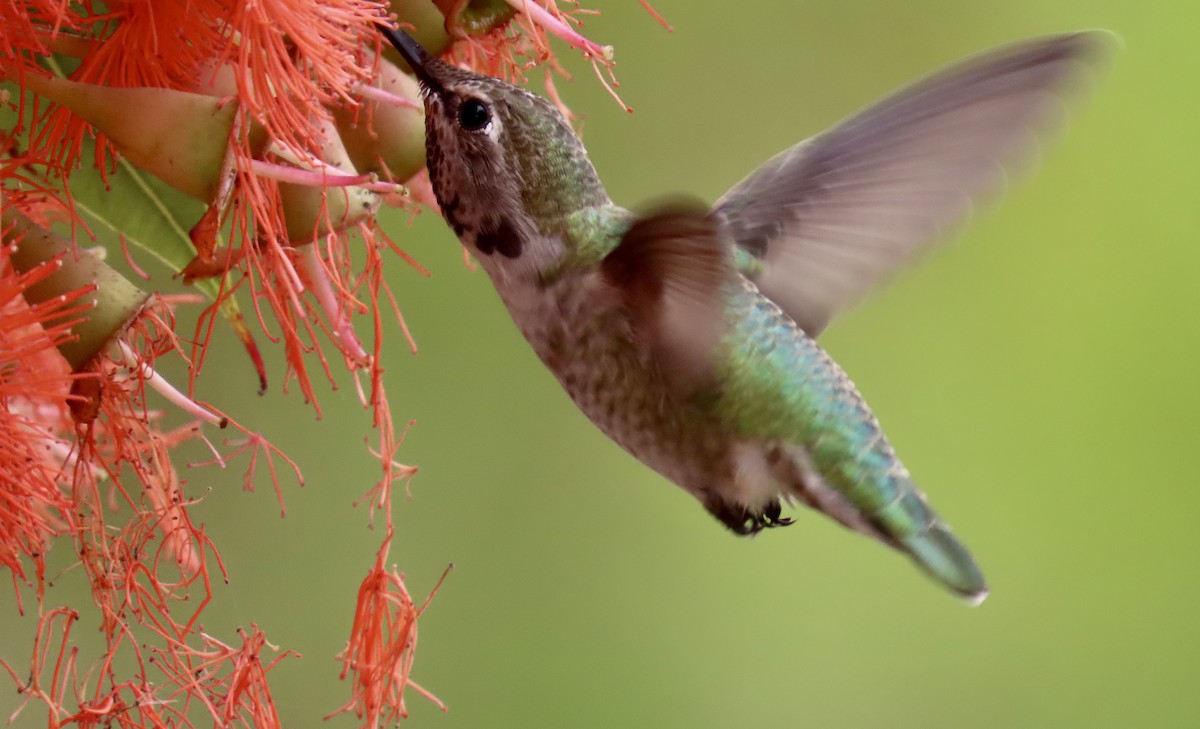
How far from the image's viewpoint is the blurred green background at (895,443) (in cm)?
160

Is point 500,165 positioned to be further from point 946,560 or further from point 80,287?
point 946,560

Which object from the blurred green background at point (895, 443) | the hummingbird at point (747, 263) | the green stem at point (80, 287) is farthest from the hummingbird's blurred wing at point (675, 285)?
the blurred green background at point (895, 443)

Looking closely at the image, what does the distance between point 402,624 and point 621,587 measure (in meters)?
1.01

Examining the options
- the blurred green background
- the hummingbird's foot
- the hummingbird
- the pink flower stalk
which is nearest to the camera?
the pink flower stalk

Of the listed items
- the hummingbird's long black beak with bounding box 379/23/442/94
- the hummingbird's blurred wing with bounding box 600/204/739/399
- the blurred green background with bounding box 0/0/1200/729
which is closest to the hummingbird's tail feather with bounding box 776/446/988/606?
the hummingbird's blurred wing with bounding box 600/204/739/399

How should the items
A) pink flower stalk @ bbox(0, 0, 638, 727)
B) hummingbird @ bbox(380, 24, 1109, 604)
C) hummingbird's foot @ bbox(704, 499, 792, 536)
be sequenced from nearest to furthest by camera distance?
pink flower stalk @ bbox(0, 0, 638, 727) → hummingbird @ bbox(380, 24, 1109, 604) → hummingbird's foot @ bbox(704, 499, 792, 536)

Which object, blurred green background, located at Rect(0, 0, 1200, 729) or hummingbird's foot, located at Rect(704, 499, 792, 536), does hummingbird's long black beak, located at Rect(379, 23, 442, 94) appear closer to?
hummingbird's foot, located at Rect(704, 499, 792, 536)

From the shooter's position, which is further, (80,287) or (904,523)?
(904,523)

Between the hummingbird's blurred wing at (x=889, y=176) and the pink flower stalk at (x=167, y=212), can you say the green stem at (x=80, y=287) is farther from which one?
the hummingbird's blurred wing at (x=889, y=176)

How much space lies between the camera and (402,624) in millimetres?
721

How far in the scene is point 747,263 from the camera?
862 millimetres

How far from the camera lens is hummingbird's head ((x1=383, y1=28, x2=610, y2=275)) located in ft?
2.07

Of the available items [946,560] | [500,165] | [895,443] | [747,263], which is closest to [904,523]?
[946,560]

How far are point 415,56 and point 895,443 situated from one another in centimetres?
133
